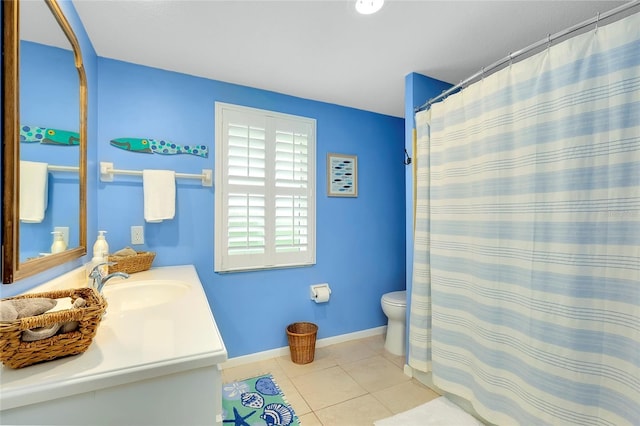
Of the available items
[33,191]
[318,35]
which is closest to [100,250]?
[33,191]

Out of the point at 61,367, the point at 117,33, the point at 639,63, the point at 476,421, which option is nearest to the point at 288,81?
the point at 117,33

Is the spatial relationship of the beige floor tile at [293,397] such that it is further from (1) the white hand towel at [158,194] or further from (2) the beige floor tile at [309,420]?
(1) the white hand towel at [158,194]

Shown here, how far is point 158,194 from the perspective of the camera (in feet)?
6.22

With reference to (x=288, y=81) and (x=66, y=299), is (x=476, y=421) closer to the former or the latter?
(x=66, y=299)

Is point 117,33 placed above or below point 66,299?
above

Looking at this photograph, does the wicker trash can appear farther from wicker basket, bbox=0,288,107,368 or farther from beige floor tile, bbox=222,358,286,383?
wicker basket, bbox=0,288,107,368

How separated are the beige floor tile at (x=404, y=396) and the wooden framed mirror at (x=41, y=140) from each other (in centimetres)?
192

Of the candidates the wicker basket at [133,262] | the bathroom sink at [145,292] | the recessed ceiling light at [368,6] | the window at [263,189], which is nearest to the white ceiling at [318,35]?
the recessed ceiling light at [368,6]

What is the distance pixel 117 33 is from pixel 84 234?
1180 mm

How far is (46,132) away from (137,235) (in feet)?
3.28

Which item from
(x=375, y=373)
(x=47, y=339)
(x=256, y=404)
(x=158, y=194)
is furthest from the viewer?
(x=375, y=373)

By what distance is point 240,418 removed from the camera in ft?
5.42

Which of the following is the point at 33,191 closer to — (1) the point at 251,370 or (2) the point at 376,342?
(1) the point at 251,370

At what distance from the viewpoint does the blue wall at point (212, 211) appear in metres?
1.91
